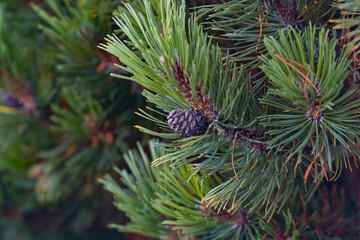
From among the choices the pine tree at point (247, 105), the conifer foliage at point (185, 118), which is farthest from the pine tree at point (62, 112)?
the pine tree at point (247, 105)

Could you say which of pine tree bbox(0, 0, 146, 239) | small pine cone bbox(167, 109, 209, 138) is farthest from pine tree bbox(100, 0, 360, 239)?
pine tree bbox(0, 0, 146, 239)

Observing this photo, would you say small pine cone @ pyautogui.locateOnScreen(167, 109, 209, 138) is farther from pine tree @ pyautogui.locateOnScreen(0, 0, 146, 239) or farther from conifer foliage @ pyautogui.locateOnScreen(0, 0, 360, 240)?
pine tree @ pyautogui.locateOnScreen(0, 0, 146, 239)

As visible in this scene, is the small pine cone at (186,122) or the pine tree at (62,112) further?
the pine tree at (62,112)

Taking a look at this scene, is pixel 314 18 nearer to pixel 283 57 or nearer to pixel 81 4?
pixel 283 57

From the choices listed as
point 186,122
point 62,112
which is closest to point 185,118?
point 186,122

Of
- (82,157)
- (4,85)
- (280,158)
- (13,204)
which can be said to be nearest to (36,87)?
(4,85)

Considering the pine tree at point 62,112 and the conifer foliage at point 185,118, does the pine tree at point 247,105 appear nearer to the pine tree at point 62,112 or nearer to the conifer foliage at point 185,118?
the conifer foliage at point 185,118
